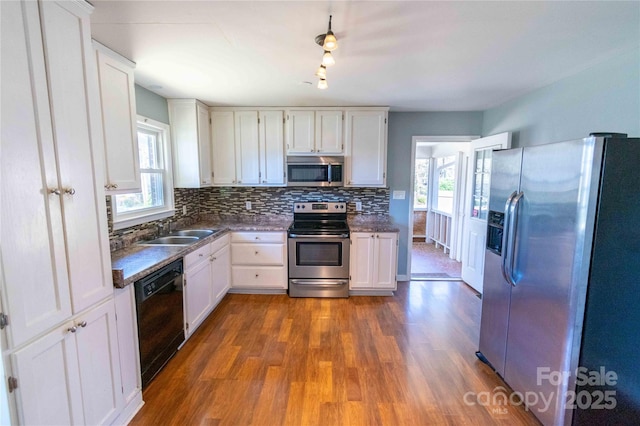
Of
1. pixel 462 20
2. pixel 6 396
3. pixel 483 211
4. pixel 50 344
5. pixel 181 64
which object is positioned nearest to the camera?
pixel 6 396

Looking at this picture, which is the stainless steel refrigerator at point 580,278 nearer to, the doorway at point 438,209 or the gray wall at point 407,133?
the gray wall at point 407,133

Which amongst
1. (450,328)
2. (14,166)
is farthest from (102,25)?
(450,328)

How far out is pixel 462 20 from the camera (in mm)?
1579

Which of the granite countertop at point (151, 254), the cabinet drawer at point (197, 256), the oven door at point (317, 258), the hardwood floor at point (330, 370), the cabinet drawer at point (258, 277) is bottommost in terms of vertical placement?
the hardwood floor at point (330, 370)

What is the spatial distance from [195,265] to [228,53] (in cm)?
181

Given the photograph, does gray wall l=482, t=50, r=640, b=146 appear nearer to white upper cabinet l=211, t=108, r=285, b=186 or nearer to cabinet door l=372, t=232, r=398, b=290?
cabinet door l=372, t=232, r=398, b=290

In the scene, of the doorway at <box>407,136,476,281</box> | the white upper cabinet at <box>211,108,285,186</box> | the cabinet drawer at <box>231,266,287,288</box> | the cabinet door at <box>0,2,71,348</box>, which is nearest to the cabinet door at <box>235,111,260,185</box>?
the white upper cabinet at <box>211,108,285,186</box>

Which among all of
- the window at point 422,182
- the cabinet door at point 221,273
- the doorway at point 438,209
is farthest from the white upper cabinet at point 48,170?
the window at point 422,182

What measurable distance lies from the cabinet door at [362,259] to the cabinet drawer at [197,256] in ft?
5.42

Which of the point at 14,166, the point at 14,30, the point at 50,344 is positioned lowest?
the point at 50,344

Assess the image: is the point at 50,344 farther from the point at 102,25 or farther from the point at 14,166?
the point at 102,25

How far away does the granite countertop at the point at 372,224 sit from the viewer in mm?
3410

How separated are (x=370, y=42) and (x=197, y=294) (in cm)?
255

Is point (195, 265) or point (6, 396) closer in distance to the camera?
point (6, 396)
